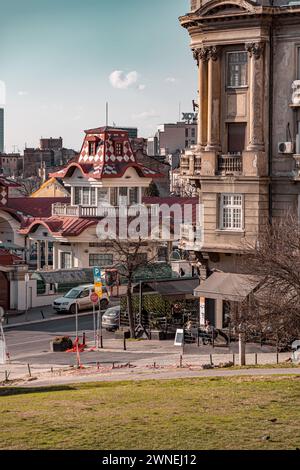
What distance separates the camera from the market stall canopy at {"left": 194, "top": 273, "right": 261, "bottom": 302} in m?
42.8

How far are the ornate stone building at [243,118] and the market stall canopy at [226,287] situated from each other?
1052mm

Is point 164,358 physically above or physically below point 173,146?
below

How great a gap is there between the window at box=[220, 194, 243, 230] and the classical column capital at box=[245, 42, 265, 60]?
588 cm

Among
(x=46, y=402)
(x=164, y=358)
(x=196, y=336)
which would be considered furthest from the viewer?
(x=196, y=336)

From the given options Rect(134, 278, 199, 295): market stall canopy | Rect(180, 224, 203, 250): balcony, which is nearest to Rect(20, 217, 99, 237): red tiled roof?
Rect(134, 278, 199, 295): market stall canopy

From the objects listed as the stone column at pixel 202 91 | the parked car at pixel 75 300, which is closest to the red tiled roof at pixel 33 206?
the parked car at pixel 75 300

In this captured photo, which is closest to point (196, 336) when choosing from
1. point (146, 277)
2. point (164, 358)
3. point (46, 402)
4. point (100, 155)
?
point (164, 358)

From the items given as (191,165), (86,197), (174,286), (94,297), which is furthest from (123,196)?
(94,297)

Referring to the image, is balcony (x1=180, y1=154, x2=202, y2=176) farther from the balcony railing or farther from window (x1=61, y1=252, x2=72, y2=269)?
window (x1=61, y1=252, x2=72, y2=269)

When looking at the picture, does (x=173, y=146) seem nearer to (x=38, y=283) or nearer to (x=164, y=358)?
(x=38, y=283)

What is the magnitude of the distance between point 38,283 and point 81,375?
2628 cm

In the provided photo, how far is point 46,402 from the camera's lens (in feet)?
85.6

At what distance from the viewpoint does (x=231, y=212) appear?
4741 centimetres
